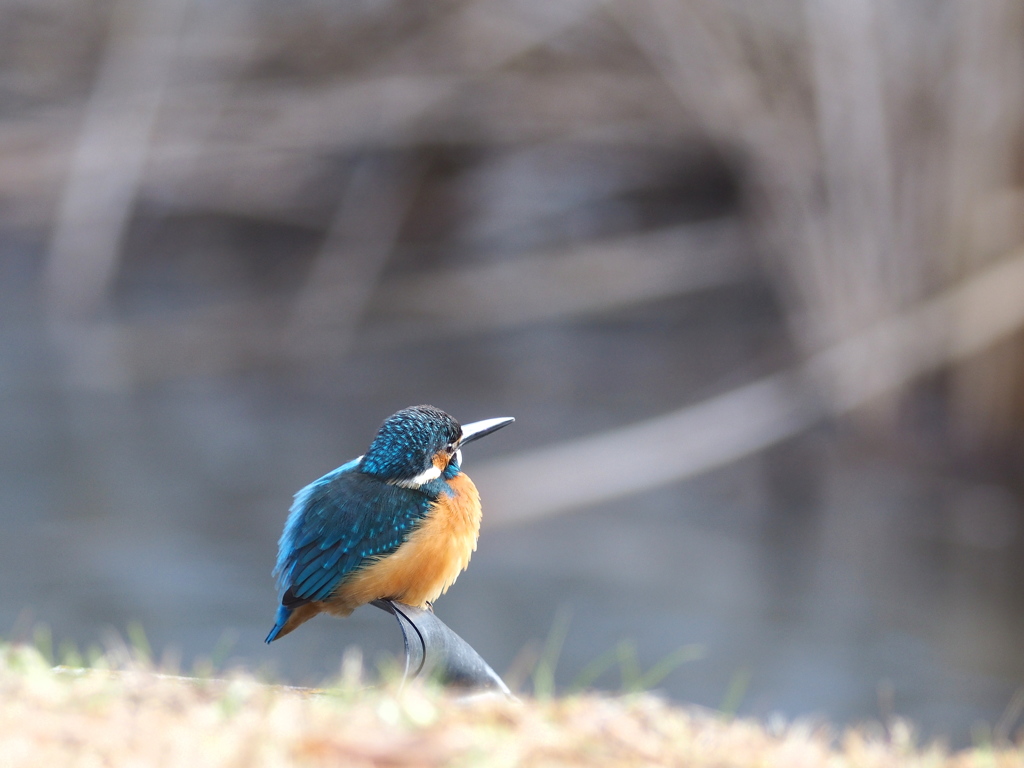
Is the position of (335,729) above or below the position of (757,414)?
below

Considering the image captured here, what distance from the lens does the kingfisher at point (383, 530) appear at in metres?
2.02

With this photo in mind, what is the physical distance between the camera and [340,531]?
79.7 inches

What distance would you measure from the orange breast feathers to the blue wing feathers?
2cm

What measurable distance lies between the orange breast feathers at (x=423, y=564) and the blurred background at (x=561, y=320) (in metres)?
3.05

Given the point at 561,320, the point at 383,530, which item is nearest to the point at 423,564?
the point at 383,530

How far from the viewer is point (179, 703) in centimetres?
176

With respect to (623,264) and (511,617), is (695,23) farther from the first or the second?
(511,617)

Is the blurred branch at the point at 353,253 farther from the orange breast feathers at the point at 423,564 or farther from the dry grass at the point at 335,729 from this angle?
the dry grass at the point at 335,729

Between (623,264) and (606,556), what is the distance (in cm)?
304

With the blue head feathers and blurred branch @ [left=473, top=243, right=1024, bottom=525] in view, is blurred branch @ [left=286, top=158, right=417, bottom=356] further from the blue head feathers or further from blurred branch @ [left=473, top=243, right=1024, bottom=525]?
the blue head feathers

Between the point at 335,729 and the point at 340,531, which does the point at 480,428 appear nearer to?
the point at 340,531

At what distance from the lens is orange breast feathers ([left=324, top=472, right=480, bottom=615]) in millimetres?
2045

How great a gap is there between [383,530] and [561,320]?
753 cm

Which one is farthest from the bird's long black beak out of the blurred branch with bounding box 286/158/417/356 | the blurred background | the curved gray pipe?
the blurred branch with bounding box 286/158/417/356
